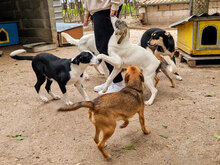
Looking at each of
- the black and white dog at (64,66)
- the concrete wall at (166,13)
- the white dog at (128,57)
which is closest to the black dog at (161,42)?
the white dog at (128,57)

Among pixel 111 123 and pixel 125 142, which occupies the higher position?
pixel 111 123

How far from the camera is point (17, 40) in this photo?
33.3 feet

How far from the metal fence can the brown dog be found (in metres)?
12.7

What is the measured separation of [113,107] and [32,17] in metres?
8.14

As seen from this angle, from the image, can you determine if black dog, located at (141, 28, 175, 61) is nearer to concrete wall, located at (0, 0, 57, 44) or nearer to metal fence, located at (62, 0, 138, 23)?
concrete wall, located at (0, 0, 57, 44)

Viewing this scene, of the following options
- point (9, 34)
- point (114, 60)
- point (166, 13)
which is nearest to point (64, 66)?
point (114, 60)

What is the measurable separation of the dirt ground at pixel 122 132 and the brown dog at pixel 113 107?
241 millimetres

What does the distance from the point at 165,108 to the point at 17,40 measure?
8.38 metres

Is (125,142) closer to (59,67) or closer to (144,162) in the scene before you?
(144,162)

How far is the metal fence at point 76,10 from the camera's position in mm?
14899

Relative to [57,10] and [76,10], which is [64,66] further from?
[76,10]

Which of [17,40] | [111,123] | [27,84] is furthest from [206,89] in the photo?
[17,40]

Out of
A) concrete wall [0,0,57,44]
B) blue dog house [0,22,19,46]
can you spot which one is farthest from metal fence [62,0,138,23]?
blue dog house [0,22,19,46]

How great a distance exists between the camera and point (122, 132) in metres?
3.13
